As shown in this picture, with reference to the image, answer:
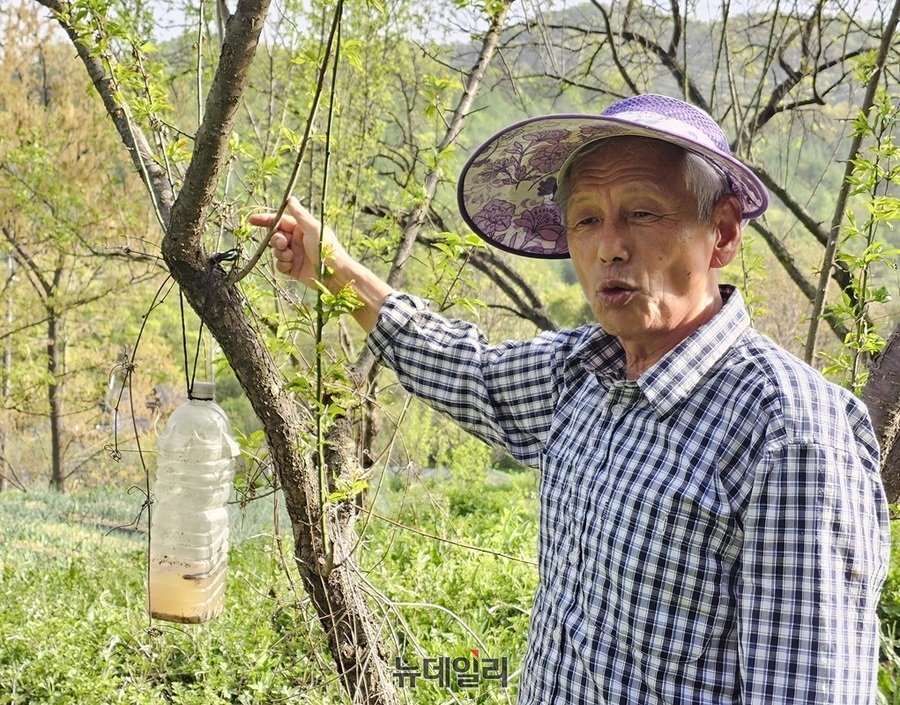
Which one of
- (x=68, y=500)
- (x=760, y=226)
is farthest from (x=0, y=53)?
(x=760, y=226)

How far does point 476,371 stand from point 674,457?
0.63 m

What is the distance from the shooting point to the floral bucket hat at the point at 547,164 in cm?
135

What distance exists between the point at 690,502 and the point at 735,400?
0.58ft

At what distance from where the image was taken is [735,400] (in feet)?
4.08

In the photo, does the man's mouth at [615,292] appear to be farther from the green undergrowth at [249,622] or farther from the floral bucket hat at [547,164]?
the green undergrowth at [249,622]

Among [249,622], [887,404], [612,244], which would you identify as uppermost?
[612,244]

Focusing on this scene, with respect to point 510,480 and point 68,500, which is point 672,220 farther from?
point 510,480

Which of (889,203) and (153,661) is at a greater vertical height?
(889,203)

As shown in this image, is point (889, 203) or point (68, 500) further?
point (68, 500)

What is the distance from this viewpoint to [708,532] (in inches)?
47.2

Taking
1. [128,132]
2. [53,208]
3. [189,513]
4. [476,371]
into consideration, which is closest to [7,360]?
[53,208]

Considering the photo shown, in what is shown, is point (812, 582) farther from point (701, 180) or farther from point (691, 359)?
point (701, 180)

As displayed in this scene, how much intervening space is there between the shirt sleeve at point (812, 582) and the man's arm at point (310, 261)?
41.2 inches

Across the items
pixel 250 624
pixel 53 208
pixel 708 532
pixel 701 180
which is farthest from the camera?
pixel 53 208
